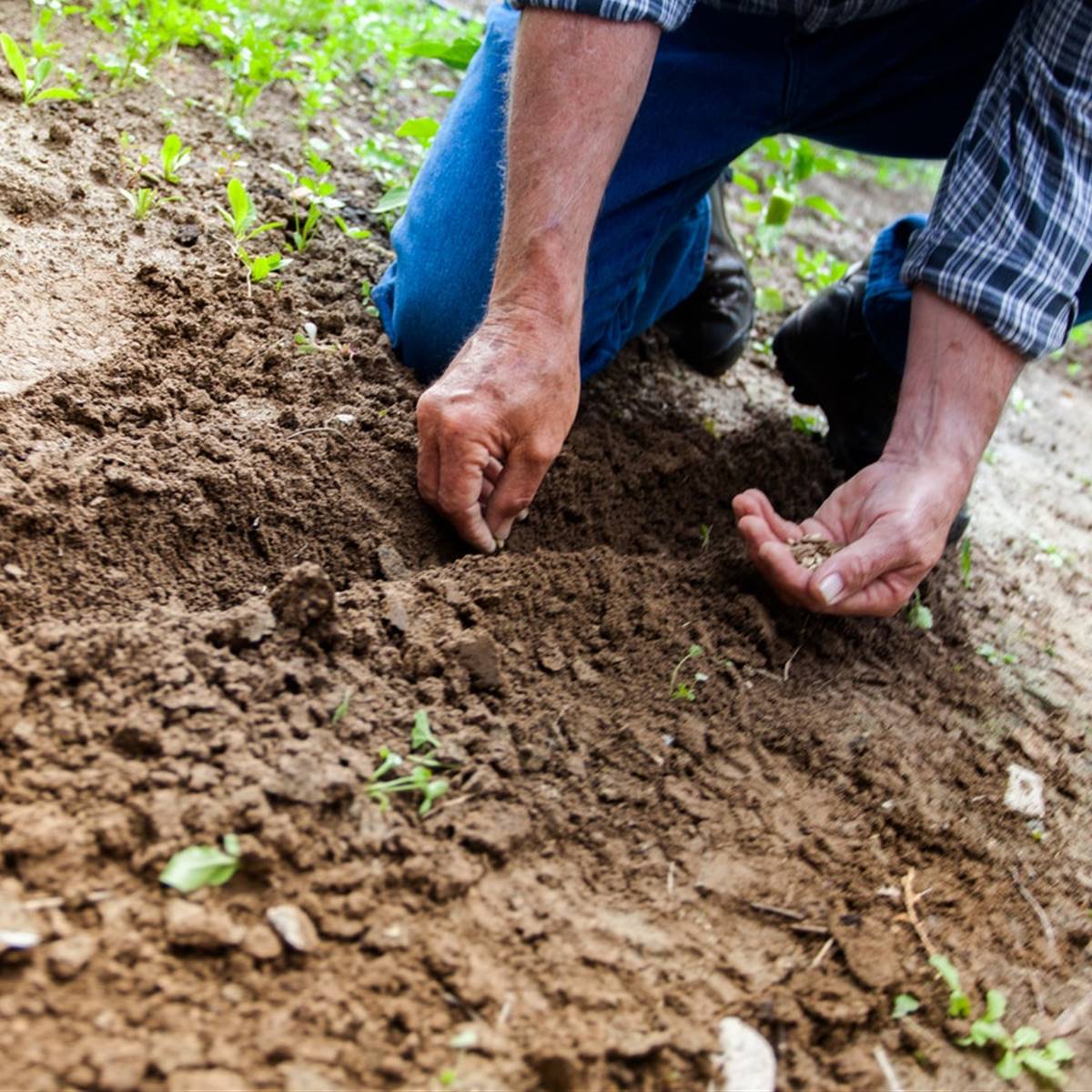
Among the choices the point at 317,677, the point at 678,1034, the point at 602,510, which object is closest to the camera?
the point at 678,1034

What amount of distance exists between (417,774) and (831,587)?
0.78 meters

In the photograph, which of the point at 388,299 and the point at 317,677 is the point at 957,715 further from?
the point at 388,299

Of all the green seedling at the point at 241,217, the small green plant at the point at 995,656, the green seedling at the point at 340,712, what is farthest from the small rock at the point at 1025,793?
the green seedling at the point at 241,217

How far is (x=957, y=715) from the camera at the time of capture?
6.17 ft

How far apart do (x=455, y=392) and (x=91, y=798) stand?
81 cm

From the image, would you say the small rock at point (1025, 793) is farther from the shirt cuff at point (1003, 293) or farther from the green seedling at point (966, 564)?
the shirt cuff at point (1003, 293)

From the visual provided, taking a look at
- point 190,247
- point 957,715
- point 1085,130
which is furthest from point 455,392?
point 1085,130

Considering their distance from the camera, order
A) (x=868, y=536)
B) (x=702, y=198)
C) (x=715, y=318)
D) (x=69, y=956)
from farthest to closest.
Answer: (x=715, y=318), (x=702, y=198), (x=868, y=536), (x=69, y=956)

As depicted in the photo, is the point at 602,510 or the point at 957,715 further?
the point at 602,510

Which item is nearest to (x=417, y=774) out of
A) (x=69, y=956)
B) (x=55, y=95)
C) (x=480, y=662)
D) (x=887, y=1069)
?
(x=480, y=662)

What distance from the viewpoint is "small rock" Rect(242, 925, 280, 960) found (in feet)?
3.73

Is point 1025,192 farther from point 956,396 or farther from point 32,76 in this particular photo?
point 32,76

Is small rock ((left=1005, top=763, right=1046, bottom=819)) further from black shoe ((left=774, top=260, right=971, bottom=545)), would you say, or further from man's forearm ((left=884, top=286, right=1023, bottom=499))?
black shoe ((left=774, top=260, right=971, bottom=545))

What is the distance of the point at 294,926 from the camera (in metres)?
1.17
